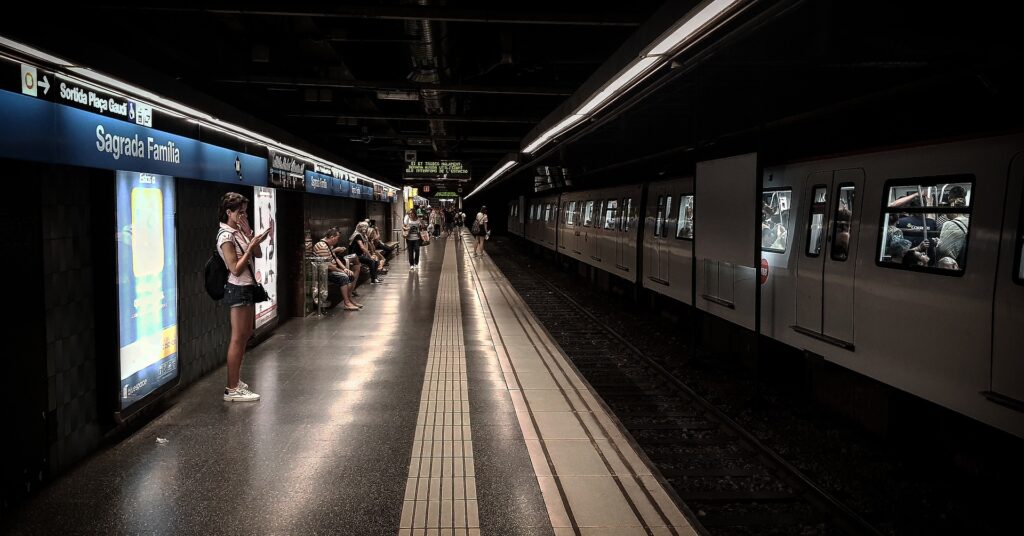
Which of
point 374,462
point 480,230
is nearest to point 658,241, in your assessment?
point 374,462

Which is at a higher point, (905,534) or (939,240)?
(939,240)

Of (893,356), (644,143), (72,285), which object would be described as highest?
(644,143)

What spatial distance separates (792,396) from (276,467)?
520 centimetres

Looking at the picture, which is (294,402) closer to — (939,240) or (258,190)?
(258,190)

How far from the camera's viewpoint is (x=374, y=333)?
9.53 metres

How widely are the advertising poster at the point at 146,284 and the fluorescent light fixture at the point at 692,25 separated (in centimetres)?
383

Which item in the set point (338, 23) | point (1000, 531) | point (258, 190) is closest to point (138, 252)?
point (258, 190)

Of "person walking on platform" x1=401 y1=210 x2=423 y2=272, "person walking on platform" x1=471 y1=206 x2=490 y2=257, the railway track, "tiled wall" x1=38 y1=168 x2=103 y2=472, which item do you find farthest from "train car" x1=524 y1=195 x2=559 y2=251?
"tiled wall" x1=38 y1=168 x2=103 y2=472

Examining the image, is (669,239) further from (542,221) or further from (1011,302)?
(542,221)

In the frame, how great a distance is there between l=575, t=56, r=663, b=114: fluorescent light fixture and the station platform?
2.77m

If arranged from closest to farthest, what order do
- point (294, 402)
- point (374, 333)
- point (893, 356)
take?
point (893, 356), point (294, 402), point (374, 333)

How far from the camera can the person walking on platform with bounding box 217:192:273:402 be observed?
18.3ft

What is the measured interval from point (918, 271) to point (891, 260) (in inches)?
13.6

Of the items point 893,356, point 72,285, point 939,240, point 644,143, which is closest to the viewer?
point 72,285
